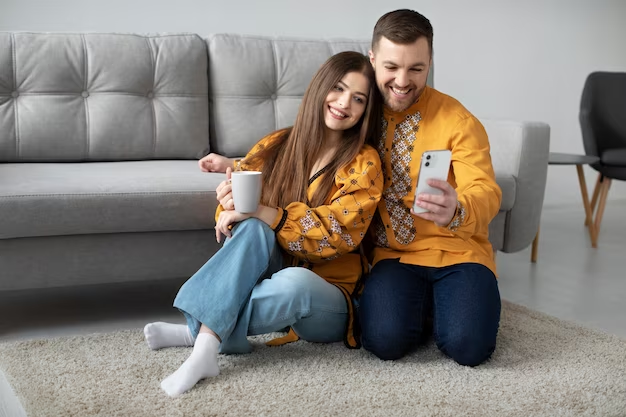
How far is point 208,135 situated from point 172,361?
3.40 feet

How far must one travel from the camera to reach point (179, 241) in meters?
1.93

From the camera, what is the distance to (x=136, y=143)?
233 centimetres

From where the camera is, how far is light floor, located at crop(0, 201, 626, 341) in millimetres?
1976

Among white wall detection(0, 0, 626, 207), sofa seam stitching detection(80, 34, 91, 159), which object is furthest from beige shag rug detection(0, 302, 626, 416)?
white wall detection(0, 0, 626, 207)

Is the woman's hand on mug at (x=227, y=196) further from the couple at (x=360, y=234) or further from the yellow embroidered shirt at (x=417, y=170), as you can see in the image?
the yellow embroidered shirt at (x=417, y=170)

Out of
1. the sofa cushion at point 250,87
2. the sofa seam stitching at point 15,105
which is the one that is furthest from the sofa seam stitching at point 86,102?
the sofa cushion at point 250,87

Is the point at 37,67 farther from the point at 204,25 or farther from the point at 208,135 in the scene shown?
the point at 204,25

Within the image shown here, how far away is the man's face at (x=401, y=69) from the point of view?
5.24 ft

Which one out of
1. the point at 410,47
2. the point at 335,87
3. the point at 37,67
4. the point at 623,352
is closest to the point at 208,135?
the point at 37,67

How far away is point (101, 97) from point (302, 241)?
109 centimetres

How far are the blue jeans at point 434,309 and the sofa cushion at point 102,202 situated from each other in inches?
20.9

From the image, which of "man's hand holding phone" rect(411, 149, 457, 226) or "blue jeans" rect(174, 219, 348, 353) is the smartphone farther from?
"blue jeans" rect(174, 219, 348, 353)

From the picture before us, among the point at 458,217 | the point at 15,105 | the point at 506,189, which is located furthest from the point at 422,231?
the point at 15,105

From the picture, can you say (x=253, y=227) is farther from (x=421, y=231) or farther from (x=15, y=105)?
(x=15, y=105)
